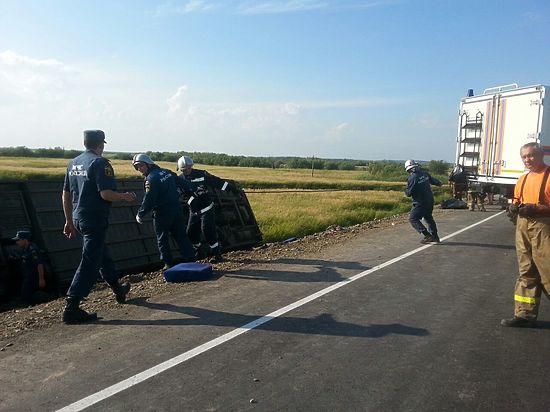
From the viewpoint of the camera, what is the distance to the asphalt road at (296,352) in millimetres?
3562

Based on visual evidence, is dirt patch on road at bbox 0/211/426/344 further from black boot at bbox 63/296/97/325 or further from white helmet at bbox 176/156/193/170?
white helmet at bbox 176/156/193/170

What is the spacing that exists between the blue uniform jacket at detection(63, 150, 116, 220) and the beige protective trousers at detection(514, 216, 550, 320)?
14.0ft

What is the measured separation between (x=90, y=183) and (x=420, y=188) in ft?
23.4

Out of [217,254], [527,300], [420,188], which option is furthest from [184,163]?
[527,300]

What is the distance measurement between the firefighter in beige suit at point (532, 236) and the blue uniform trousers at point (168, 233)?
→ 14.8 ft

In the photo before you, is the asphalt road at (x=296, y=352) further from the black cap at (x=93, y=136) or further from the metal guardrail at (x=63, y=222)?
the metal guardrail at (x=63, y=222)

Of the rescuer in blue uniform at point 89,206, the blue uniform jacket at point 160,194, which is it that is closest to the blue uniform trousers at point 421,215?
the blue uniform jacket at point 160,194

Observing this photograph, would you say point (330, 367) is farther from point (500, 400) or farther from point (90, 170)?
point (90, 170)

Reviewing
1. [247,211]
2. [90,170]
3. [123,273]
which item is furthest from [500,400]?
[247,211]

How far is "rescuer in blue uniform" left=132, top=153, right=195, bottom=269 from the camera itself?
7.16m

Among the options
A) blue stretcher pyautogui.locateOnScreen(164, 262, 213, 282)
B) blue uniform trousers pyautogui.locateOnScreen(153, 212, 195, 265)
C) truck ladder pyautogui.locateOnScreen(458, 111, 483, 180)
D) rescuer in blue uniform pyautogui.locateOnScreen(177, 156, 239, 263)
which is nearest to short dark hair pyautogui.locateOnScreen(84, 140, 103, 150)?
blue uniform trousers pyautogui.locateOnScreen(153, 212, 195, 265)

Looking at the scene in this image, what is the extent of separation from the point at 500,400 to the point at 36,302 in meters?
6.42

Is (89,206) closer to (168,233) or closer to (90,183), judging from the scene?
(90,183)

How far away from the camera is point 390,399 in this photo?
355cm
